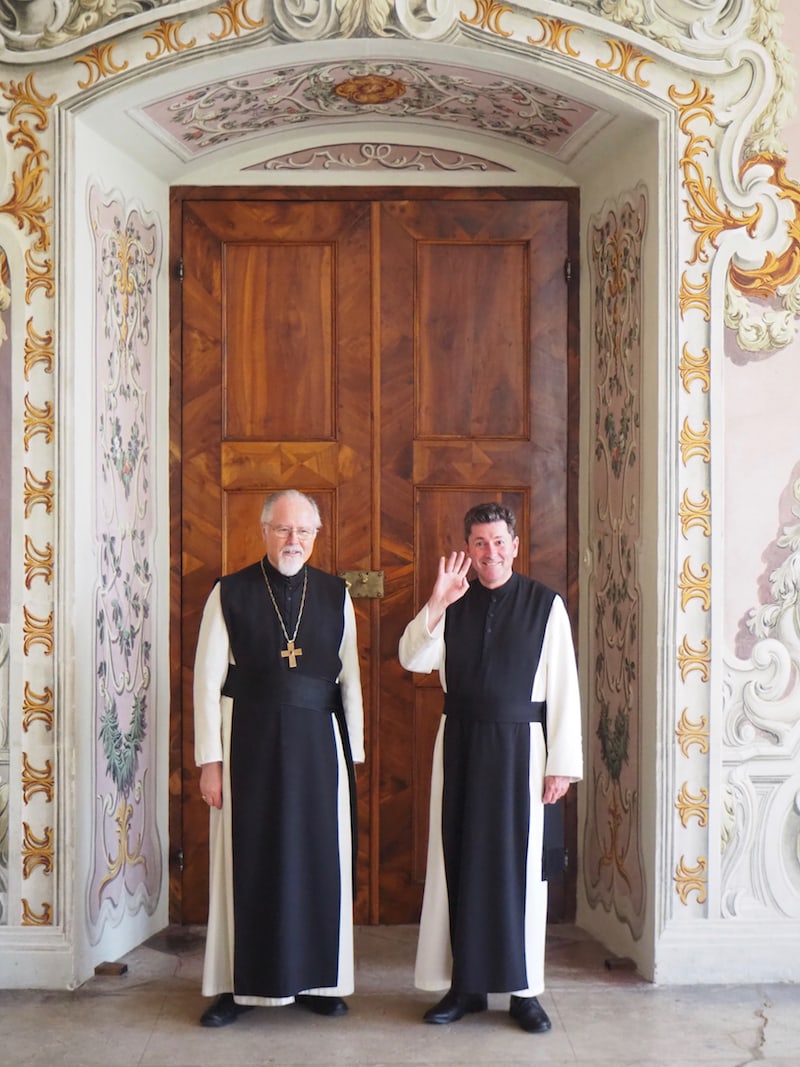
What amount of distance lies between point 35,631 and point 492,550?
1510mm

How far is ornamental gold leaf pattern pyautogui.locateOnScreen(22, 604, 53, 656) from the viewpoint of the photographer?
398 centimetres

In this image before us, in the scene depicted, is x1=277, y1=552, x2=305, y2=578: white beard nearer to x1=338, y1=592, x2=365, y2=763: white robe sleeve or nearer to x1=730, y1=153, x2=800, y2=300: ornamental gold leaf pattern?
x1=338, y1=592, x2=365, y2=763: white robe sleeve

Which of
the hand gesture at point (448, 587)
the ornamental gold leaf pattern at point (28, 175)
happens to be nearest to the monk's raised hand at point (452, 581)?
the hand gesture at point (448, 587)

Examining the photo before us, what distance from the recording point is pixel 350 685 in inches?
152

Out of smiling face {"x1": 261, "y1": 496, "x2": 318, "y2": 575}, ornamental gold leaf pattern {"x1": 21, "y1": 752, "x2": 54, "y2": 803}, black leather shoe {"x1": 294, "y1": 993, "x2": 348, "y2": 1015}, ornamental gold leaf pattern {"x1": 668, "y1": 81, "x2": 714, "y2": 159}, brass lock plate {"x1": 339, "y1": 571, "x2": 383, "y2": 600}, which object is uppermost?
ornamental gold leaf pattern {"x1": 668, "y1": 81, "x2": 714, "y2": 159}

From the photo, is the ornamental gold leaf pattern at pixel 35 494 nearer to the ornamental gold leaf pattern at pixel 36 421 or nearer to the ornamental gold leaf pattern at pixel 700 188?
the ornamental gold leaf pattern at pixel 36 421

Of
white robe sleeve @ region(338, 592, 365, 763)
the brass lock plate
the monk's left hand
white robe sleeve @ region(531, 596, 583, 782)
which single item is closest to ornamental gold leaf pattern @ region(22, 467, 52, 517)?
white robe sleeve @ region(338, 592, 365, 763)

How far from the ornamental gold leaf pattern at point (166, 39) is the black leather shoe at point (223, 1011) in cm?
290

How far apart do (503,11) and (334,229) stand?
3.62ft

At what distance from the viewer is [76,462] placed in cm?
397

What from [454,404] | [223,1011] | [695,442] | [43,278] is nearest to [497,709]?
[695,442]

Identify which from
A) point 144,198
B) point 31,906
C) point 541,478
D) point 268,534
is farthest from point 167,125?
point 31,906

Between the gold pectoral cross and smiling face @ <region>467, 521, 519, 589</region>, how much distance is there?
606 millimetres

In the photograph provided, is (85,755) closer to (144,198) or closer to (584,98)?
(144,198)
